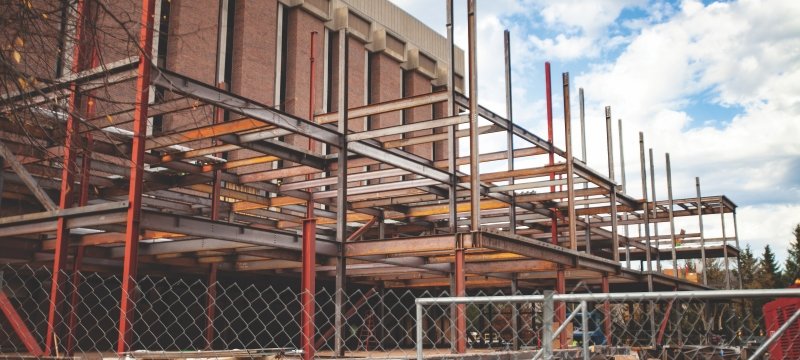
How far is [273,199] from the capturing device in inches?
803

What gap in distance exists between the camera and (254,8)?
31.9 meters

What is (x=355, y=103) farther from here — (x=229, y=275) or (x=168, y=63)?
(x=229, y=275)

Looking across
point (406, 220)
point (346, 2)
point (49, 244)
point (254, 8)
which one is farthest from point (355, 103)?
point (49, 244)

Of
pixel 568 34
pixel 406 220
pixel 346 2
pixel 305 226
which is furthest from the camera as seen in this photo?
pixel 346 2

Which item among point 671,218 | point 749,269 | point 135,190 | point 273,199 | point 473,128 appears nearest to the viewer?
point 135,190

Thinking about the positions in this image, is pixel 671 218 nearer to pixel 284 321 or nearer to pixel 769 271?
pixel 284 321

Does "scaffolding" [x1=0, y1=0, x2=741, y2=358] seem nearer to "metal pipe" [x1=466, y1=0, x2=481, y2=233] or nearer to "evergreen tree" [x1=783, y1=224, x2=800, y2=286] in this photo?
"metal pipe" [x1=466, y1=0, x2=481, y2=233]

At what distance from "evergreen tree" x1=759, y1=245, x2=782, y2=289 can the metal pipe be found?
5573 centimetres

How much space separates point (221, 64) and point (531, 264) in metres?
17.0

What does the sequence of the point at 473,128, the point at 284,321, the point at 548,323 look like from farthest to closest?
1. the point at 284,321
2. the point at 473,128
3. the point at 548,323

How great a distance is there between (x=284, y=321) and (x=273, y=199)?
6798mm

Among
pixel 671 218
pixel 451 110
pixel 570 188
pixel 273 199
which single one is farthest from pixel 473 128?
pixel 671 218

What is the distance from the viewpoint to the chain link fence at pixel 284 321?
20.6ft

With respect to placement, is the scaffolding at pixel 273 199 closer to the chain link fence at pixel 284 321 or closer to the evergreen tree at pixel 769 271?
the chain link fence at pixel 284 321
